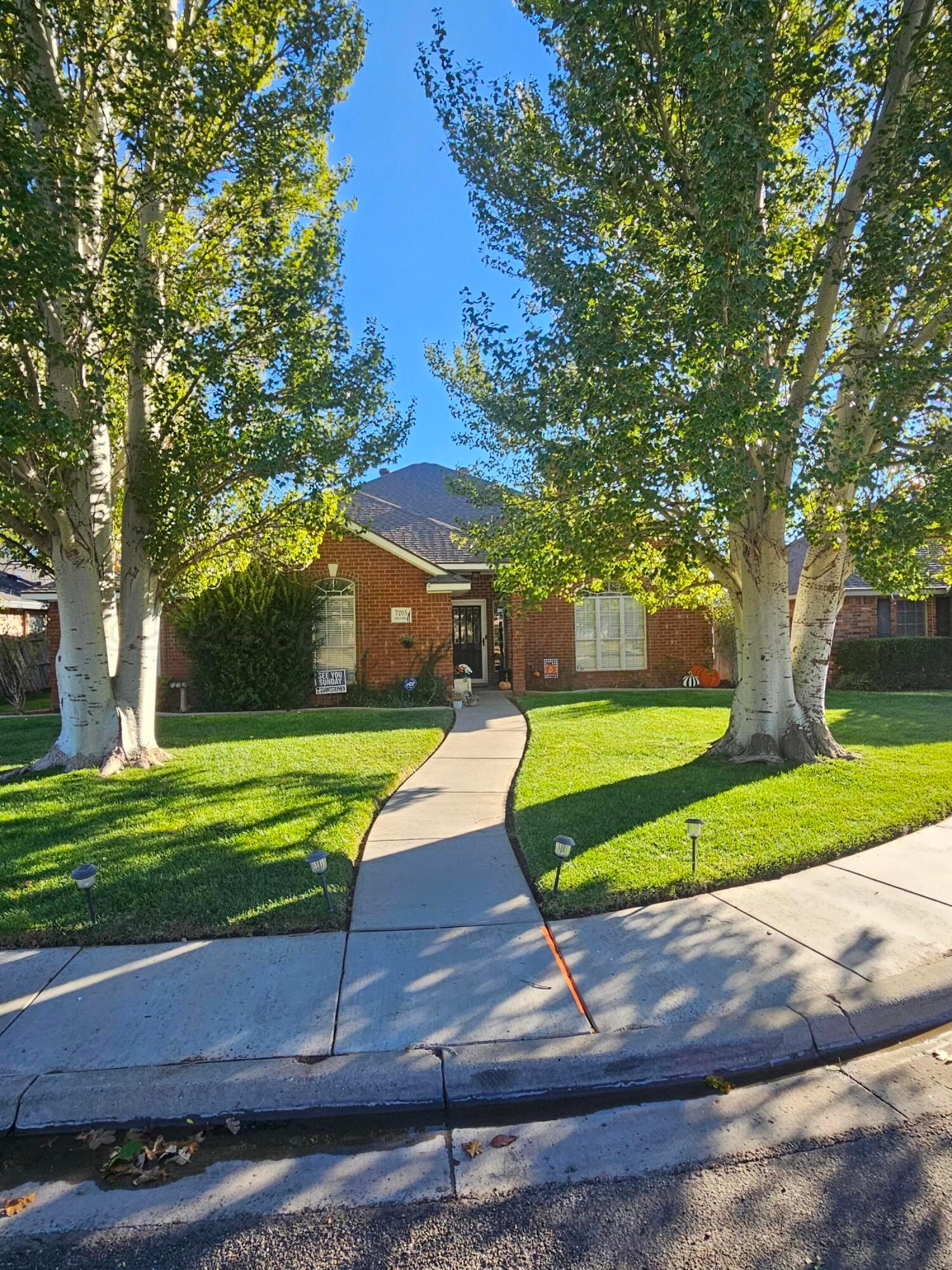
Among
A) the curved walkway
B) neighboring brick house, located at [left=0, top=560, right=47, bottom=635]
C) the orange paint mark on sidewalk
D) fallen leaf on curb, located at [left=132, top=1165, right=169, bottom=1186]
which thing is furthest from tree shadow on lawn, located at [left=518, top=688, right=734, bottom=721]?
neighboring brick house, located at [left=0, top=560, right=47, bottom=635]

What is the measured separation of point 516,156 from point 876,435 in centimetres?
460

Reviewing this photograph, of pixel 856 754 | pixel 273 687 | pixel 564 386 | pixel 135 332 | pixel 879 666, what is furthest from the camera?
pixel 879 666

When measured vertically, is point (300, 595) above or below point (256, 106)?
below

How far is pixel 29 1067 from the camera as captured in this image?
2.88 m

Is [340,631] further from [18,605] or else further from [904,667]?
[904,667]

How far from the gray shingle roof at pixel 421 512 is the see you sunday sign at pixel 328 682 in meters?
2.99

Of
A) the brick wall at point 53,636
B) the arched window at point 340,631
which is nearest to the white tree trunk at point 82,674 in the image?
the arched window at point 340,631

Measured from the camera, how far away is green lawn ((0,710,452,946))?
4137 millimetres

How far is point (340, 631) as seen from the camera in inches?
580

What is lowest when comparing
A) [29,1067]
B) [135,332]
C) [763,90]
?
[29,1067]

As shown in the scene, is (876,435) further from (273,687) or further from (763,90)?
(273,687)

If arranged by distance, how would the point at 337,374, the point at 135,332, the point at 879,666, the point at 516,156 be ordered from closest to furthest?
the point at 135,332, the point at 516,156, the point at 337,374, the point at 879,666

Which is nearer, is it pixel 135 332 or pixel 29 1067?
pixel 29 1067

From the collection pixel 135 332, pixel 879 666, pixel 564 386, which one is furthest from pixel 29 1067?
pixel 879 666
